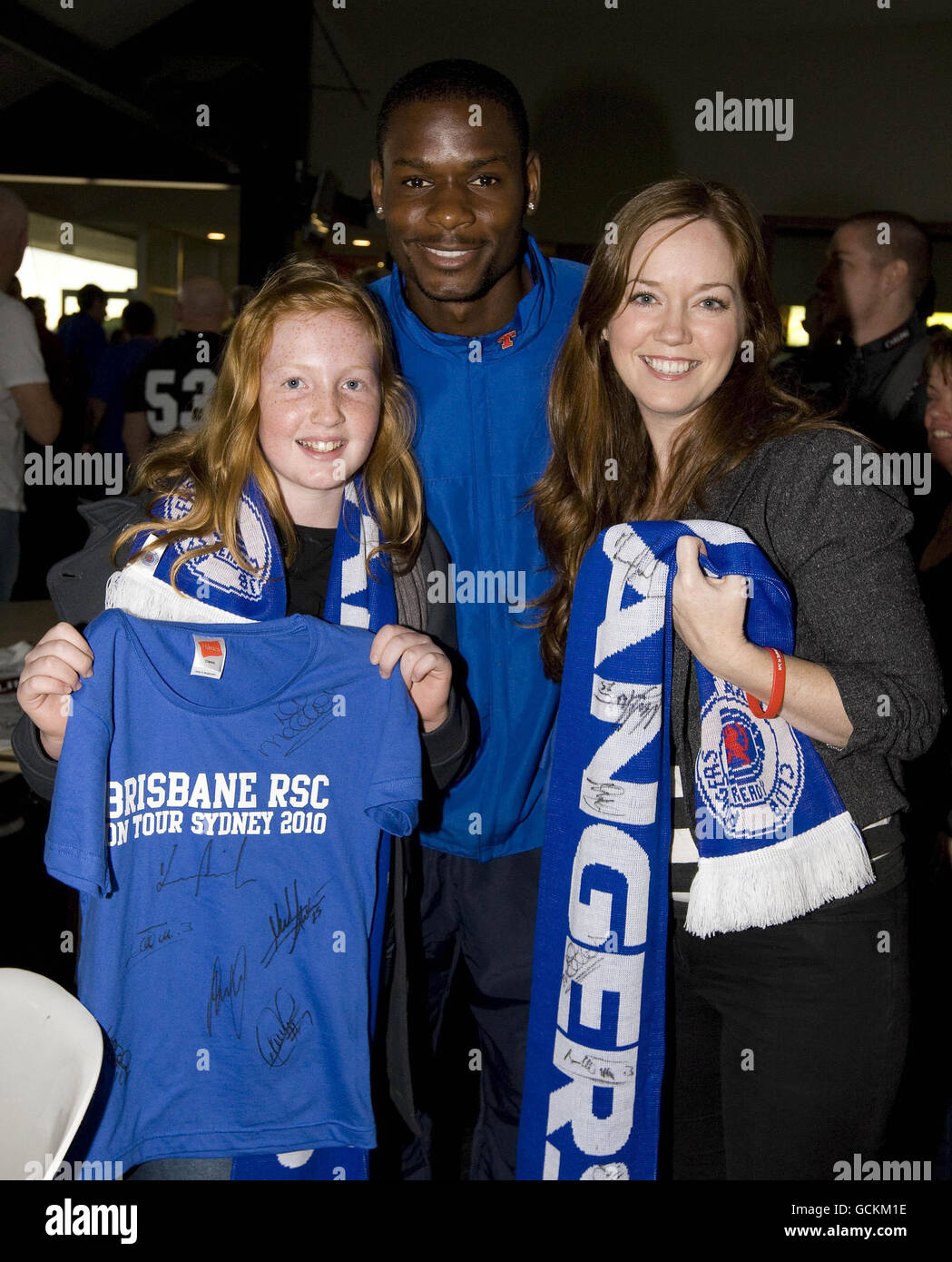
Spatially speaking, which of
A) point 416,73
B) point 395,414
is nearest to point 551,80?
point 416,73

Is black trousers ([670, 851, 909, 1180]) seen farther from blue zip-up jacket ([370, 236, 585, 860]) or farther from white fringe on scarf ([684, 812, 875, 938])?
blue zip-up jacket ([370, 236, 585, 860])

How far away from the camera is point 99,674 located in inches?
56.1

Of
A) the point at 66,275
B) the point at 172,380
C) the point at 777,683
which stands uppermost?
the point at 66,275

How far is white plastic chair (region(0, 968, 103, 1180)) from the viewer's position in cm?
121

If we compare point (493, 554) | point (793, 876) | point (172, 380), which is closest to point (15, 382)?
point (172, 380)

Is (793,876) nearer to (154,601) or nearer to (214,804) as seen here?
(214,804)

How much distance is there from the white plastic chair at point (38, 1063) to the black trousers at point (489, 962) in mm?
839

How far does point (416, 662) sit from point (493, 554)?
0.45 meters

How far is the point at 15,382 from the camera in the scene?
3688 mm

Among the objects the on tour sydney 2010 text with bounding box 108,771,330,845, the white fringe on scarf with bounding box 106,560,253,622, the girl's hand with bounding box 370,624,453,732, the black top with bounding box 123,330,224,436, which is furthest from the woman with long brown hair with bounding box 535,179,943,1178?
the black top with bounding box 123,330,224,436

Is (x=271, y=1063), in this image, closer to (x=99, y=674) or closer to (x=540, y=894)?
(x=540, y=894)

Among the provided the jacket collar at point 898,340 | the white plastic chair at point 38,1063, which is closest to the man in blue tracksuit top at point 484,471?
the white plastic chair at point 38,1063

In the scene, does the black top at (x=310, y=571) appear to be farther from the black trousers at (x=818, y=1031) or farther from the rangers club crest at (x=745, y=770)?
the black trousers at (x=818, y=1031)

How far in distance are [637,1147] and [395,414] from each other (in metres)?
1.20
